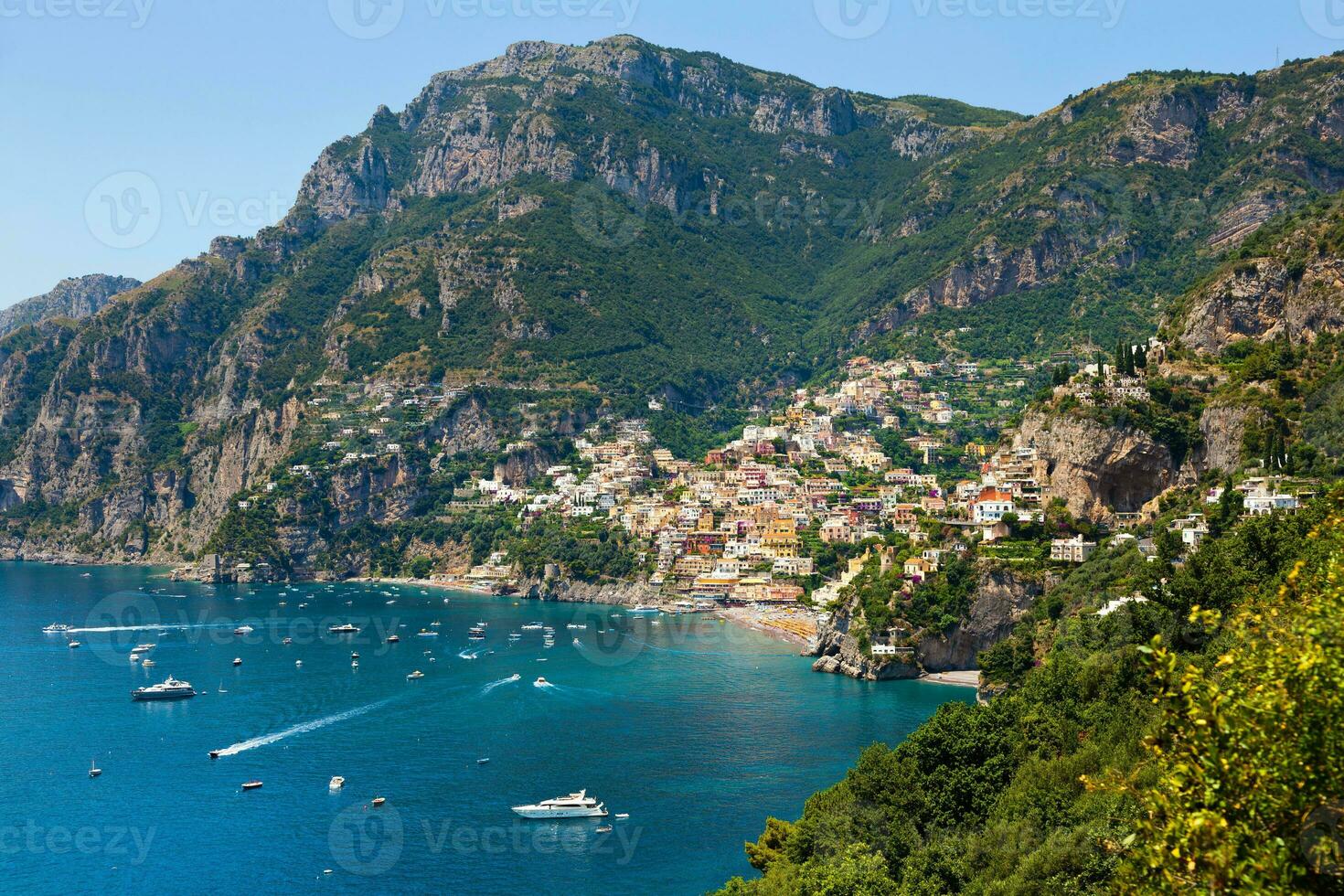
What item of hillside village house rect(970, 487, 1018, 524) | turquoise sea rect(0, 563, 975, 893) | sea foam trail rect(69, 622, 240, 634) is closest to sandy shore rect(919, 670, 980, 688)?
turquoise sea rect(0, 563, 975, 893)

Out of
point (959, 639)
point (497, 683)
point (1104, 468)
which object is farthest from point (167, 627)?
point (1104, 468)

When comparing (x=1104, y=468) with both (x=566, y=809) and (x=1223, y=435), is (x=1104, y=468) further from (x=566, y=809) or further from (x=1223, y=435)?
(x=566, y=809)

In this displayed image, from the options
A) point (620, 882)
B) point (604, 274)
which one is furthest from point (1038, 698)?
point (604, 274)

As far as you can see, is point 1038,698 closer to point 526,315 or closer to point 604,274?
point 526,315

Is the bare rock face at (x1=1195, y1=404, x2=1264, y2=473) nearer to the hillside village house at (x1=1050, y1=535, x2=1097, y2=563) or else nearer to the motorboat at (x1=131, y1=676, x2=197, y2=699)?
the hillside village house at (x1=1050, y1=535, x2=1097, y2=563)

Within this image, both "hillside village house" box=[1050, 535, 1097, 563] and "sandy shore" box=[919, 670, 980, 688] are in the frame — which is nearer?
"hillside village house" box=[1050, 535, 1097, 563]

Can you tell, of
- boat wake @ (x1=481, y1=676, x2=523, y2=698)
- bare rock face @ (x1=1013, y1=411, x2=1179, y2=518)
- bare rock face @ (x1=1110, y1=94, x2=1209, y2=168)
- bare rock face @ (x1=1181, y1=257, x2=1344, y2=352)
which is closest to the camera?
bare rock face @ (x1=1013, y1=411, x2=1179, y2=518)

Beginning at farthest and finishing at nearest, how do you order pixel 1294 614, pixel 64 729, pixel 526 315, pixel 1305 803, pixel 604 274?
pixel 604 274 → pixel 526 315 → pixel 64 729 → pixel 1294 614 → pixel 1305 803
